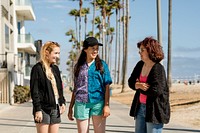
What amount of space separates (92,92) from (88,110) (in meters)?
0.25

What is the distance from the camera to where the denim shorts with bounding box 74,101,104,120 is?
6.27 m

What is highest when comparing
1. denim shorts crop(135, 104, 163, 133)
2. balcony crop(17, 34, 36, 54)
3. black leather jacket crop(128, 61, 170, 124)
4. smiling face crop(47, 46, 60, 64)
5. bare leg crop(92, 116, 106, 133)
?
balcony crop(17, 34, 36, 54)

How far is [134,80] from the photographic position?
18.2 feet

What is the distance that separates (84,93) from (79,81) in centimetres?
20

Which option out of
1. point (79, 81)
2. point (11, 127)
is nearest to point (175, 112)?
point (11, 127)

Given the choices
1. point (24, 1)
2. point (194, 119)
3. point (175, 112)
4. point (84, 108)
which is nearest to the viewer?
point (84, 108)

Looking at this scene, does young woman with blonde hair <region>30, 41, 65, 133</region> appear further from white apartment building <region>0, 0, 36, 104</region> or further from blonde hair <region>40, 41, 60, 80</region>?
white apartment building <region>0, 0, 36, 104</region>

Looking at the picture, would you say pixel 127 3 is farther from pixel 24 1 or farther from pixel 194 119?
pixel 194 119

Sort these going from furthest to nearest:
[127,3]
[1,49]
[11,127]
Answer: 1. [127,3]
2. [1,49]
3. [11,127]

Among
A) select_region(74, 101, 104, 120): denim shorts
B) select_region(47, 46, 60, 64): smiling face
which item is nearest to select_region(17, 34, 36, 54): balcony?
select_region(47, 46, 60, 64): smiling face

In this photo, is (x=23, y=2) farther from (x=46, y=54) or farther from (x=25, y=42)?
(x=46, y=54)

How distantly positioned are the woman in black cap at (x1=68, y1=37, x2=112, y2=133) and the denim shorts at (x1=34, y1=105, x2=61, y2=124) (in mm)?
267

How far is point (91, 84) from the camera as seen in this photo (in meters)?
6.33

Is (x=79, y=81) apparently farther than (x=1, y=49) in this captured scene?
No
